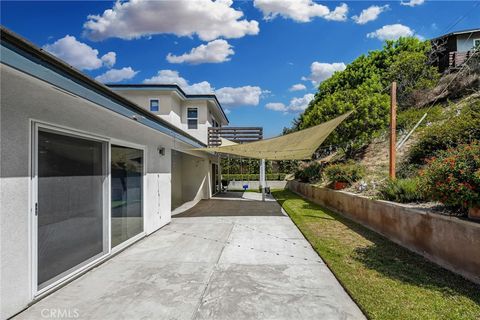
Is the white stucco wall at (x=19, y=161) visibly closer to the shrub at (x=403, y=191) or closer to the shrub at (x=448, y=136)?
the shrub at (x=403, y=191)

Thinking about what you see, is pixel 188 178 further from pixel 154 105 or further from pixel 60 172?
pixel 60 172

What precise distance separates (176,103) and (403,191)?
1219 centimetres

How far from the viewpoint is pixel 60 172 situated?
389 cm

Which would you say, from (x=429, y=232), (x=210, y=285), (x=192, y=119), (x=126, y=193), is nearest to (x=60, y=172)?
(x=126, y=193)

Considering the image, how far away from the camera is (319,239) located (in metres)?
6.19

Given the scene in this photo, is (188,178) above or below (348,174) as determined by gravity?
below

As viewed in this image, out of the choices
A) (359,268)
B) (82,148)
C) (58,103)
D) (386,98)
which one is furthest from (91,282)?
(386,98)

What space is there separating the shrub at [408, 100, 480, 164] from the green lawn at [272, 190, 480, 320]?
498 cm

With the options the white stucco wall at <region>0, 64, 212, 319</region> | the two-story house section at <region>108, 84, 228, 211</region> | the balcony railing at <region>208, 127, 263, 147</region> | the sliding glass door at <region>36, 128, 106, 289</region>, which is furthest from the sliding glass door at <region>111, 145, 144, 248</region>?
the balcony railing at <region>208, 127, 263, 147</region>

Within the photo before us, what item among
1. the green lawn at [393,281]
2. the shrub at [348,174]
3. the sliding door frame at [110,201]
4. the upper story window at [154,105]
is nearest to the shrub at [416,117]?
the shrub at [348,174]

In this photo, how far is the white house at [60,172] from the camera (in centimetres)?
292

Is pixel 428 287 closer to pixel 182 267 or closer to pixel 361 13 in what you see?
pixel 182 267

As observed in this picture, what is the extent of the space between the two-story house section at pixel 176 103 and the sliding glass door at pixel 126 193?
791cm

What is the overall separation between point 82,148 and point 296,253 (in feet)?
14.1
